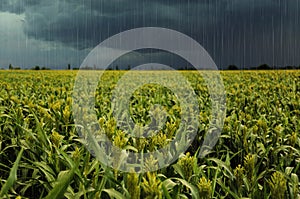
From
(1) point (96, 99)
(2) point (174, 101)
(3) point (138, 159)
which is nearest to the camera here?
(3) point (138, 159)

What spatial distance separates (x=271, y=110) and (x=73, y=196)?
4.00 meters

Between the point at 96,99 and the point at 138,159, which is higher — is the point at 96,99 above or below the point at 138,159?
above

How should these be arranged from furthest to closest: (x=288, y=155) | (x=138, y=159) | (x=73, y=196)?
(x=288, y=155) < (x=138, y=159) < (x=73, y=196)

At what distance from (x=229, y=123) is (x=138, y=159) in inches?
66.2

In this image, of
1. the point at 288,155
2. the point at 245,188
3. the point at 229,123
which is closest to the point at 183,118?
the point at 229,123

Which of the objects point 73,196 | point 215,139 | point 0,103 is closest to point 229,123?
point 215,139

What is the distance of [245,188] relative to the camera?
1.80m

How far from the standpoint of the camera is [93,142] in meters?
1.79

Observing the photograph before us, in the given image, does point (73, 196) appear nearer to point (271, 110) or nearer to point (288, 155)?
point (288, 155)

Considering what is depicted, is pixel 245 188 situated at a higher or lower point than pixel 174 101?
lower

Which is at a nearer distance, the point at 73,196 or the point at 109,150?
the point at 73,196

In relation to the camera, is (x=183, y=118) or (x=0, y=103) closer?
(x=183, y=118)

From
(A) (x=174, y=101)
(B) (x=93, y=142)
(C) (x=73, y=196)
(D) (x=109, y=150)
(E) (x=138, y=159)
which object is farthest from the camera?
(A) (x=174, y=101)

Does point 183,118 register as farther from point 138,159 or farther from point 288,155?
point 138,159
